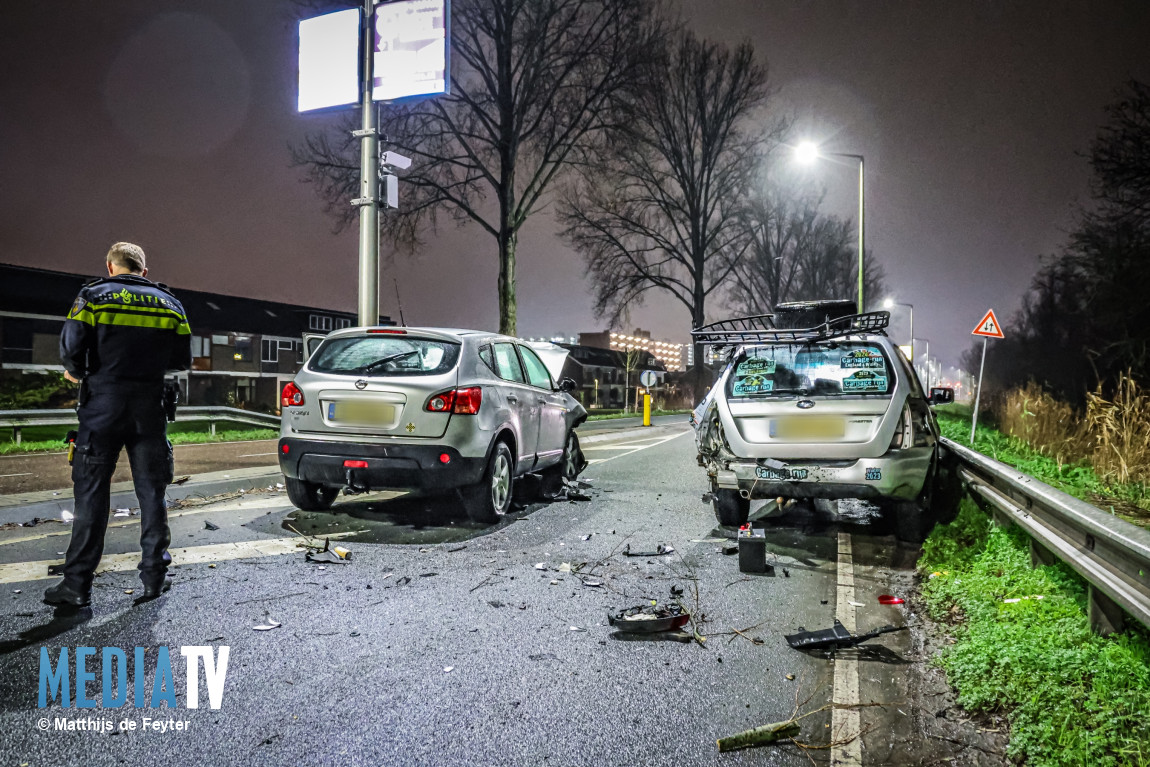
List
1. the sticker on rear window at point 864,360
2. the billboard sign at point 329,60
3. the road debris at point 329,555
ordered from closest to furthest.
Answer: the road debris at point 329,555, the sticker on rear window at point 864,360, the billboard sign at point 329,60

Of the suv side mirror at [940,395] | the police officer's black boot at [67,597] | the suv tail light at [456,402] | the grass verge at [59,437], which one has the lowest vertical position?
the grass verge at [59,437]

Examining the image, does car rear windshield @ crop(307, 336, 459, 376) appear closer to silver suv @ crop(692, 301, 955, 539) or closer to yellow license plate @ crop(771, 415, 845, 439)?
silver suv @ crop(692, 301, 955, 539)

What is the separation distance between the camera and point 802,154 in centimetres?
2161

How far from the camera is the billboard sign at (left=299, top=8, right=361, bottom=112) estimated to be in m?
10.9

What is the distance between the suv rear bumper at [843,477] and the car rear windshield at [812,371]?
0.59 meters

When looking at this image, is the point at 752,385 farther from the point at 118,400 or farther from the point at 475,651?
the point at 118,400

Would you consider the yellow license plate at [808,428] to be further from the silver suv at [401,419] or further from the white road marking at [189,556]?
the white road marking at [189,556]

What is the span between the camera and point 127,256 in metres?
4.28

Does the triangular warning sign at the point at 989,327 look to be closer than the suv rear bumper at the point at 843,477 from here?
No

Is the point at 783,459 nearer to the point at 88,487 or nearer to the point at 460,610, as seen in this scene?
the point at 460,610

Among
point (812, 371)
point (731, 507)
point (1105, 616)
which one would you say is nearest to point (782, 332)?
point (812, 371)

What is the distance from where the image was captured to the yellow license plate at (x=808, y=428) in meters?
5.75

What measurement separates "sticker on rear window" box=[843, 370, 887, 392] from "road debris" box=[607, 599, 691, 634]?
9.19ft

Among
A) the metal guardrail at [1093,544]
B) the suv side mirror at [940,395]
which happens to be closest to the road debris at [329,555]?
the metal guardrail at [1093,544]
